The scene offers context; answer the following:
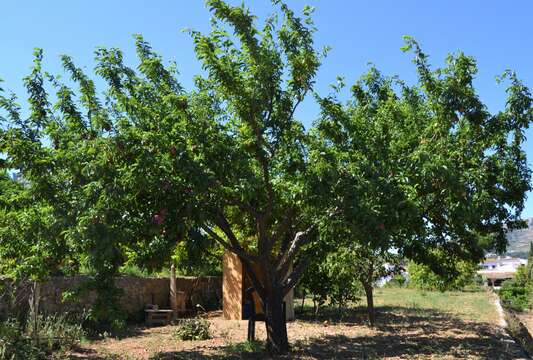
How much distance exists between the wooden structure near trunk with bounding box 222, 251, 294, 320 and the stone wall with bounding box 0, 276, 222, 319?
224 cm

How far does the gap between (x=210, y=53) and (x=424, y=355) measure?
712 centimetres

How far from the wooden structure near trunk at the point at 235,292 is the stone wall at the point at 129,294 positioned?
224 cm

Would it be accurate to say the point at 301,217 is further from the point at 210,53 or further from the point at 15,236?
the point at 15,236

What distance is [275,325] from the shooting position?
32.8 feet

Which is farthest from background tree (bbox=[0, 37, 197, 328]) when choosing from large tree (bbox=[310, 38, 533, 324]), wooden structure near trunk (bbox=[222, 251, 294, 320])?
wooden structure near trunk (bbox=[222, 251, 294, 320])

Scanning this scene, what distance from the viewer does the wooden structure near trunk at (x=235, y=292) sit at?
660 inches

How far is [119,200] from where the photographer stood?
7195 millimetres

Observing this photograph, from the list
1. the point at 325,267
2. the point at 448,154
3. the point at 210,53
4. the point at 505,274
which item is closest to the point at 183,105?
the point at 210,53

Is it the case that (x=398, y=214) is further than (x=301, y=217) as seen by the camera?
No

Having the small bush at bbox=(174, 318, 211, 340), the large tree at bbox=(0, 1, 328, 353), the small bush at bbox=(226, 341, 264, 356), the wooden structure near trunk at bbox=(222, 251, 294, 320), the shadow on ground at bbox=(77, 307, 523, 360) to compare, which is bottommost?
the shadow on ground at bbox=(77, 307, 523, 360)

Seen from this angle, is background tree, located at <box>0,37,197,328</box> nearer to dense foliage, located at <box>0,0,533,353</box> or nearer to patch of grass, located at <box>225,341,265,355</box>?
dense foliage, located at <box>0,0,533,353</box>

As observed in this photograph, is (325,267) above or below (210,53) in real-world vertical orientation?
below

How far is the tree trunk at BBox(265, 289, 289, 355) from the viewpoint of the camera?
9.92 m

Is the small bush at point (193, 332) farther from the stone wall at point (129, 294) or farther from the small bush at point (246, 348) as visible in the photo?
the stone wall at point (129, 294)
